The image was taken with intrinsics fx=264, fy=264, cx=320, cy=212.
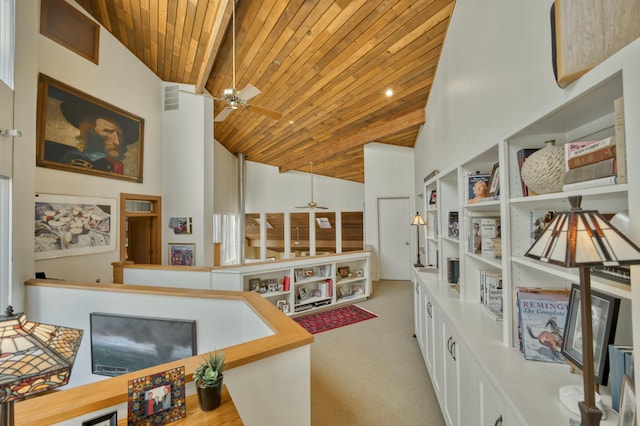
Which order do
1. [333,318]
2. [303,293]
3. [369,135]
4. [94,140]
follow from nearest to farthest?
1. [94,140]
2. [333,318]
3. [303,293]
4. [369,135]

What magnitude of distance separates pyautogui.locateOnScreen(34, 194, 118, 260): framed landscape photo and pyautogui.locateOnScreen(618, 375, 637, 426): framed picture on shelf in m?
4.72

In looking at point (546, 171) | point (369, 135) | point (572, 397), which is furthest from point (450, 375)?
point (369, 135)

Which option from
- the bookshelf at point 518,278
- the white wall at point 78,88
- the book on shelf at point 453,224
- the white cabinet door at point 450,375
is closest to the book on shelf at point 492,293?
the bookshelf at point 518,278

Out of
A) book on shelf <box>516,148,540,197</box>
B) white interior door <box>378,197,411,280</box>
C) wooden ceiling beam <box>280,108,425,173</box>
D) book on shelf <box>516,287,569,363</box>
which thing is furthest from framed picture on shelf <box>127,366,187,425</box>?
white interior door <box>378,197,411,280</box>

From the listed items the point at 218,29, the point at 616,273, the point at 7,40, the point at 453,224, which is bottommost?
the point at 616,273

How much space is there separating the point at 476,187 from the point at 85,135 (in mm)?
4745

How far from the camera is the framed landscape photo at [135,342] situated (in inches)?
89.9

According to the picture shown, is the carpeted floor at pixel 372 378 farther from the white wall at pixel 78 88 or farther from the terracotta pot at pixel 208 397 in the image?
the white wall at pixel 78 88

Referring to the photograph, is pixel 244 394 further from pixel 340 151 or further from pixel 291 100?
pixel 340 151

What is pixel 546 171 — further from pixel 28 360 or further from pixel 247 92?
pixel 247 92

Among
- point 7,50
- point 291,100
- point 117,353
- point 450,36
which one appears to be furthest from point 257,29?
point 117,353

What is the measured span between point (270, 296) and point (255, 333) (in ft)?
→ 6.45

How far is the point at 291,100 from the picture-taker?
413cm

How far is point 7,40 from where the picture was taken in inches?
99.1
